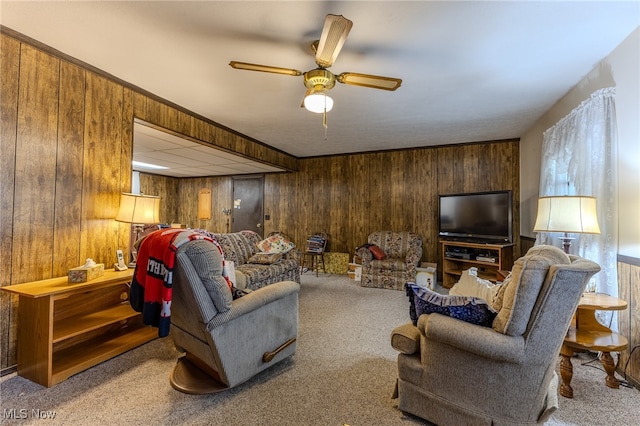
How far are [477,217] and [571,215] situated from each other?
2.52 metres

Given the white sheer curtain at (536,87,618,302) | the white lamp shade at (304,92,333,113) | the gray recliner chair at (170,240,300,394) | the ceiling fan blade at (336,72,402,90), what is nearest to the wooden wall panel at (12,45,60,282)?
the gray recliner chair at (170,240,300,394)

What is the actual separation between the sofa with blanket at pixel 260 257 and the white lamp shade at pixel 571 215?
2.91 meters

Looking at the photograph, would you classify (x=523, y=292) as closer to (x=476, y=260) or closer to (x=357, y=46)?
(x=357, y=46)

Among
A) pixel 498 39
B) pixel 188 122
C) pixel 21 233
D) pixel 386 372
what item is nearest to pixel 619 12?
pixel 498 39

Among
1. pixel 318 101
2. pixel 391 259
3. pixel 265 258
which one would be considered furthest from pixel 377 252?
pixel 318 101

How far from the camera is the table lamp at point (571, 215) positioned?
2.09 m

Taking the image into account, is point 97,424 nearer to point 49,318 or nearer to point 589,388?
point 49,318

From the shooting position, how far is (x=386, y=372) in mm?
2125

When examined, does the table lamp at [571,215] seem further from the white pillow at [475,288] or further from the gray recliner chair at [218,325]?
the gray recliner chair at [218,325]

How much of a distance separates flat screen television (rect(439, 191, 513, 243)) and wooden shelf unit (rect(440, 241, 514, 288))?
0.20 metres

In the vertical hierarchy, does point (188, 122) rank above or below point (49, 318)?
above

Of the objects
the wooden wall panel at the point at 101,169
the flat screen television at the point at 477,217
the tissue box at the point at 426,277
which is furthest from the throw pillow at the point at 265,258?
the flat screen television at the point at 477,217

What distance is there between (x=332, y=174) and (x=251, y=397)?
472cm

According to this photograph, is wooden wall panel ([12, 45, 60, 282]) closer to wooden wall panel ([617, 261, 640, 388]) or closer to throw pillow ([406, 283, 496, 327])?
throw pillow ([406, 283, 496, 327])
